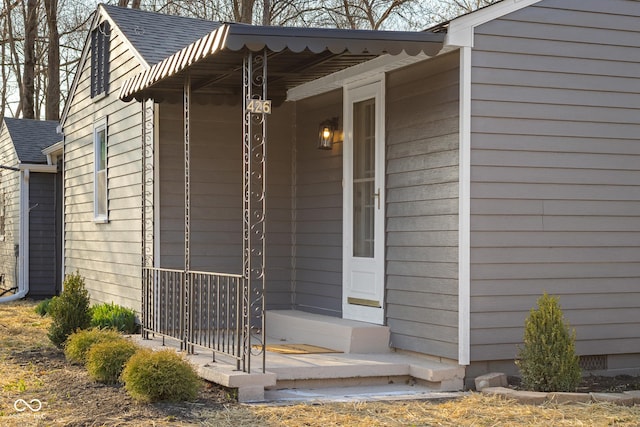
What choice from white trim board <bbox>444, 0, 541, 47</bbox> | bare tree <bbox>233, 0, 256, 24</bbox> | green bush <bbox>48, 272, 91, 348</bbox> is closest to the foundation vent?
white trim board <bbox>444, 0, 541, 47</bbox>

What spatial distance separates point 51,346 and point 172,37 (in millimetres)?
3905

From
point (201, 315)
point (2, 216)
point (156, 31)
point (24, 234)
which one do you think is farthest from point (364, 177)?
point (2, 216)

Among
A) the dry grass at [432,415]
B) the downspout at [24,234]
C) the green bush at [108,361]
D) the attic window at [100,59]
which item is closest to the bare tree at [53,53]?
the downspout at [24,234]

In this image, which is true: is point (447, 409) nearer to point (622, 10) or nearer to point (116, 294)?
point (622, 10)

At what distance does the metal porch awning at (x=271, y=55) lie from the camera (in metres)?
5.90

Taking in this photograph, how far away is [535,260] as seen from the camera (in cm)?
673

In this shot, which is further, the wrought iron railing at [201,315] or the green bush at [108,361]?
the green bush at [108,361]

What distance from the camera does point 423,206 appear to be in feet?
22.8

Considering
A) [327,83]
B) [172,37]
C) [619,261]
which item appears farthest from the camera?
[172,37]

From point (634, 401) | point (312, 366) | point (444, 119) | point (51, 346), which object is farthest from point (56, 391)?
point (634, 401)

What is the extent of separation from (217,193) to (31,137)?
8997 millimetres

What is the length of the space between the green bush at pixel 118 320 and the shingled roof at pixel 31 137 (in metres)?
6.92

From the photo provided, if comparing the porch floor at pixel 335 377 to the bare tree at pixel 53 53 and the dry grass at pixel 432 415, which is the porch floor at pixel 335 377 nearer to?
the dry grass at pixel 432 415

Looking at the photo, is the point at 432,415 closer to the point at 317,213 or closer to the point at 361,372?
the point at 361,372
